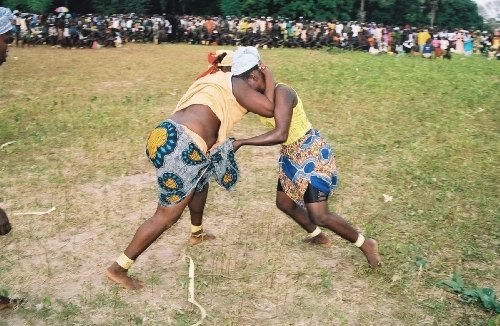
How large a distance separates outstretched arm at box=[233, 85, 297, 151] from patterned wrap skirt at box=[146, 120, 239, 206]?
195 mm

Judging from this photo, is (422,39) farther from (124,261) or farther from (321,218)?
(124,261)

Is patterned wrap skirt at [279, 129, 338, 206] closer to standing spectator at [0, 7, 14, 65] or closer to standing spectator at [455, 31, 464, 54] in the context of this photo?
standing spectator at [0, 7, 14, 65]

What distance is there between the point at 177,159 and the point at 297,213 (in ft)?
4.28

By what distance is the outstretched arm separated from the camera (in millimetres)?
3301

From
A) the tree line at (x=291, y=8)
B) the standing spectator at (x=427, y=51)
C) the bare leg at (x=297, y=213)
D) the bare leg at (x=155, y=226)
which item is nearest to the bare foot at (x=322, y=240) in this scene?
the bare leg at (x=297, y=213)

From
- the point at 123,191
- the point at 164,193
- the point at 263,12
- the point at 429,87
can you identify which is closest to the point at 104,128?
the point at 123,191

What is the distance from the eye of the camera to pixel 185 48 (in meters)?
21.1

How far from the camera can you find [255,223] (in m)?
4.68

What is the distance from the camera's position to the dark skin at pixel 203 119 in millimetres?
3256

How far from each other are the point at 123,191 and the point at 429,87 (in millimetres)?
9160

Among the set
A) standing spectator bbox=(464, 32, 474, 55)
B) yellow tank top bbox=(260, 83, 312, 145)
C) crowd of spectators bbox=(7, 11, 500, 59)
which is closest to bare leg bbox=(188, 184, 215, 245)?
yellow tank top bbox=(260, 83, 312, 145)

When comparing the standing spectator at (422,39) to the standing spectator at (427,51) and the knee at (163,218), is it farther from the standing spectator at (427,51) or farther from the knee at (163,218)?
the knee at (163,218)

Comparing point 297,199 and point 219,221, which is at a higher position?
point 297,199

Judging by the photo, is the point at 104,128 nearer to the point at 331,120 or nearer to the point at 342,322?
the point at 331,120
